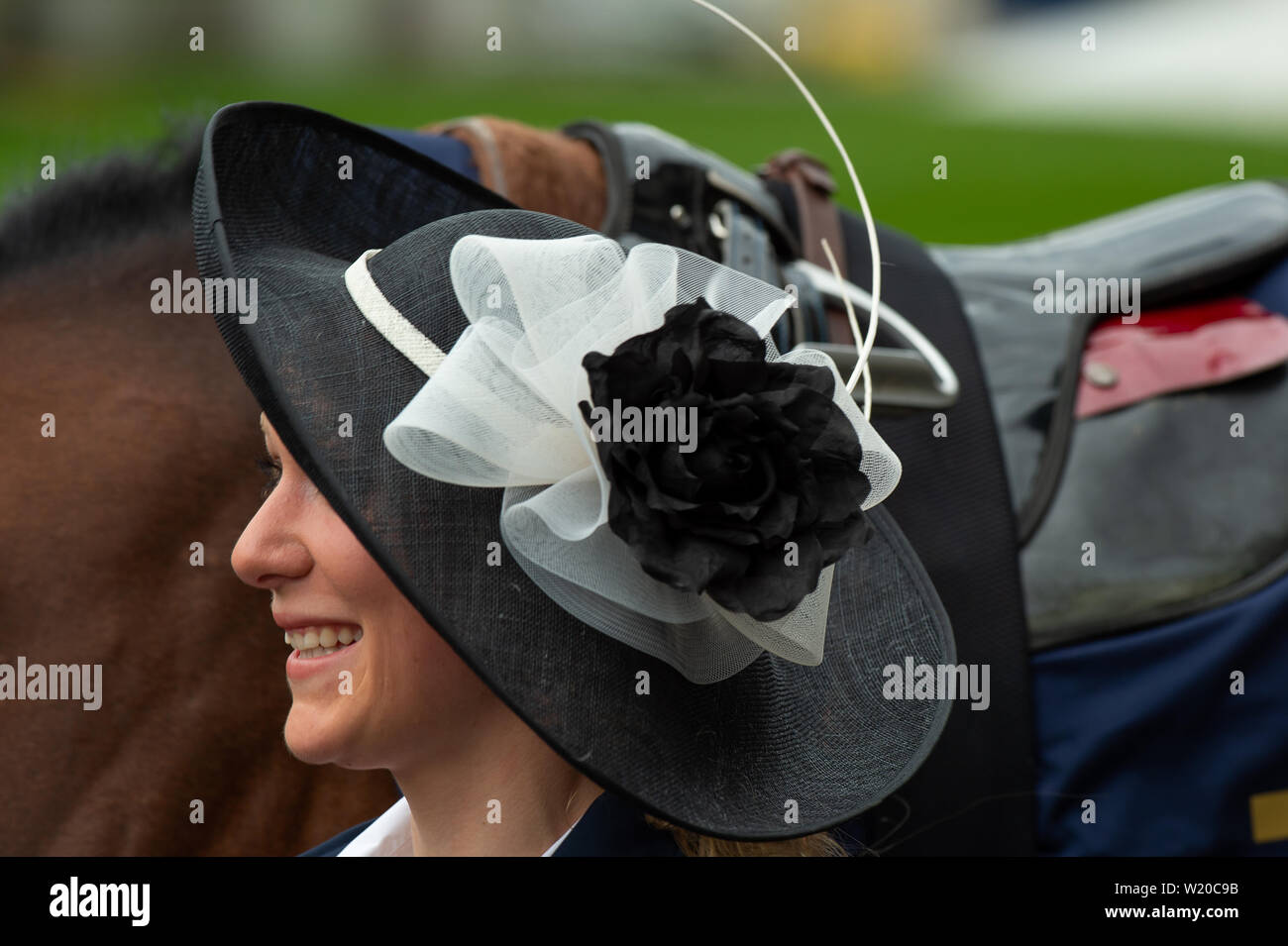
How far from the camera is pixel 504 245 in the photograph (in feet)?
3.30

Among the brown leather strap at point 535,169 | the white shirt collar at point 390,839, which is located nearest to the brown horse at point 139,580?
the brown leather strap at point 535,169

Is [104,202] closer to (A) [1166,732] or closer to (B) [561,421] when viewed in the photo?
(B) [561,421]

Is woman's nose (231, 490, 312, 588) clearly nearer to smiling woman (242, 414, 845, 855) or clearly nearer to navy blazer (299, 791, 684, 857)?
smiling woman (242, 414, 845, 855)

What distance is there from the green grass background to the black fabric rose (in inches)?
179

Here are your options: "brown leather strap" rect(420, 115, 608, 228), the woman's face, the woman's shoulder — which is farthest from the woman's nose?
"brown leather strap" rect(420, 115, 608, 228)

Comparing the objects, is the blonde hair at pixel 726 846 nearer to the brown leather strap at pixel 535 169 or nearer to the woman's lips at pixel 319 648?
the woman's lips at pixel 319 648

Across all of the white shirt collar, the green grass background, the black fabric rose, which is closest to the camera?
the black fabric rose

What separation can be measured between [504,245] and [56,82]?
34.6 feet

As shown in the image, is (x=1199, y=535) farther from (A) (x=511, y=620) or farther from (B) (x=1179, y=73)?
(B) (x=1179, y=73)

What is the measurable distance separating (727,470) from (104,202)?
1.09 meters

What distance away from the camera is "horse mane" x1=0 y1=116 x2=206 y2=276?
1667 mm

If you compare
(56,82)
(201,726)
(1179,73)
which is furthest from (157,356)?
(1179,73)

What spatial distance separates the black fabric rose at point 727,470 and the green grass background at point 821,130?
456cm

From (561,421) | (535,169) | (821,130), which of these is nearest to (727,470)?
(561,421)
